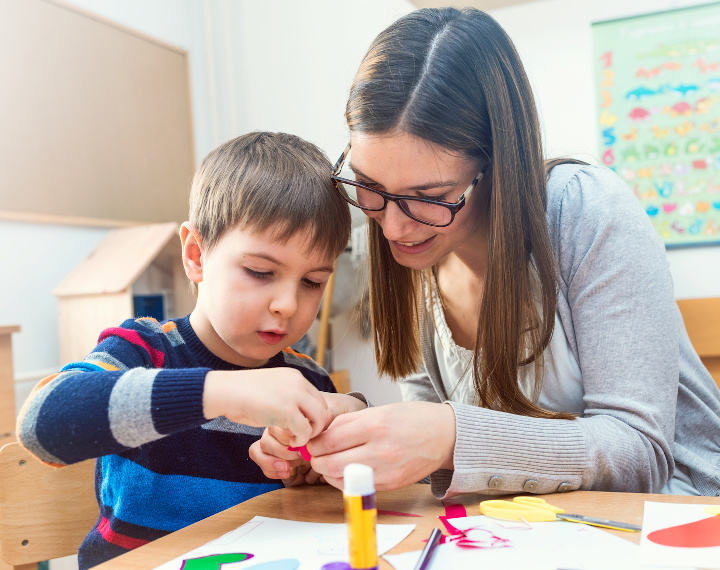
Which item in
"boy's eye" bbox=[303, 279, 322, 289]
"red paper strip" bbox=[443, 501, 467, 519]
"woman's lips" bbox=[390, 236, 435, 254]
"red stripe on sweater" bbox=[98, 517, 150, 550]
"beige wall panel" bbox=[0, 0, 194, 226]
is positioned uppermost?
"beige wall panel" bbox=[0, 0, 194, 226]

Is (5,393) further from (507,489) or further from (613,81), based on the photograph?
(613,81)

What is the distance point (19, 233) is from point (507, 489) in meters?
1.95

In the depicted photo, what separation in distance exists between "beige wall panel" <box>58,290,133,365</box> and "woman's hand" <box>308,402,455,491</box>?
147 cm

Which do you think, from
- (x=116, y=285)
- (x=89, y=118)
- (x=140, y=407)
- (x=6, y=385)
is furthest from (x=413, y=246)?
(x=89, y=118)

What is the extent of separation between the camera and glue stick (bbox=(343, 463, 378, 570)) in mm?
420

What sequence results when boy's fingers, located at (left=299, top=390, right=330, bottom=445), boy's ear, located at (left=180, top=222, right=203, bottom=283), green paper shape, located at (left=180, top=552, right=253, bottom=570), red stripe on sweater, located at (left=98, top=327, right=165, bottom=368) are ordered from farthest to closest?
boy's ear, located at (left=180, top=222, right=203, bottom=283) → red stripe on sweater, located at (left=98, top=327, right=165, bottom=368) → boy's fingers, located at (left=299, top=390, right=330, bottom=445) → green paper shape, located at (left=180, top=552, right=253, bottom=570)

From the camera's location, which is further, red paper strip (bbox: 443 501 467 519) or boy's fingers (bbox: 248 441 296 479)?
boy's fingers (bbox: 248 441 296 479)

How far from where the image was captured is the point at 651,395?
2.66 ft

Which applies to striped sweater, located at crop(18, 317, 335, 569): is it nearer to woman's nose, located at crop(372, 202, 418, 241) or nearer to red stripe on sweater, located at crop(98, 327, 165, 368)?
red stripe on sweater, located at crop(98, 327, 165, 368)

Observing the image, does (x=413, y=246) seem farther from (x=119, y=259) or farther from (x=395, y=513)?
(x=119, y=259)

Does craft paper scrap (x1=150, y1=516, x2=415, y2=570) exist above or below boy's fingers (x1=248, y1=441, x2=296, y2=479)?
below

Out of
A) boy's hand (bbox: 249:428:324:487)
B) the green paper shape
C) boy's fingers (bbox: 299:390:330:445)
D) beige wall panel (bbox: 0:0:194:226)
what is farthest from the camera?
beige wall panel (bbox: 0:0:194:226)

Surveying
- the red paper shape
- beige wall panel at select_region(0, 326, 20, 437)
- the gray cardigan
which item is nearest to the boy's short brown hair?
the gray cardigan

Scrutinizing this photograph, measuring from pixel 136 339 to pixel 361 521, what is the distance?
1.82 ft
